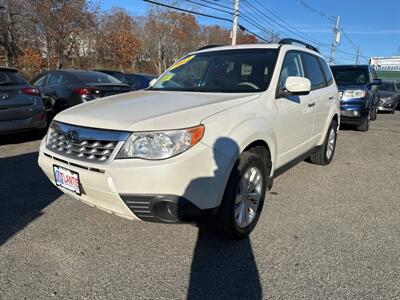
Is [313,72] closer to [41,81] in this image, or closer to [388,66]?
[41,81]

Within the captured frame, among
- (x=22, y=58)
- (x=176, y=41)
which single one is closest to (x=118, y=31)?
(x=22, y=58)

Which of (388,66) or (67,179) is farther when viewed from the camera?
(388,66)

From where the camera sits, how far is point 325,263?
2914 millimetres

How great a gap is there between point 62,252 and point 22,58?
24.7 m

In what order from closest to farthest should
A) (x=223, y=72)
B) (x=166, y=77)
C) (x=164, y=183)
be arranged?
(x=164, y=183), (x=223, y=72), (x=166, y=77)

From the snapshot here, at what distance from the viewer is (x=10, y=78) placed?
6883 millimetres

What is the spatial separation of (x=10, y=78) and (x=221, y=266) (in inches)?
235

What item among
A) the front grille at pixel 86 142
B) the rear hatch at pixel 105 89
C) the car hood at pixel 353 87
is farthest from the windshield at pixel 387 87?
the front grille at pixel 86 142

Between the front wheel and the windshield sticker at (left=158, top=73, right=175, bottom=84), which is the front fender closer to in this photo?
the front wheel

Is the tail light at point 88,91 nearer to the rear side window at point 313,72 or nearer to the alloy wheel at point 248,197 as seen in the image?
the rear side window at point 313,72

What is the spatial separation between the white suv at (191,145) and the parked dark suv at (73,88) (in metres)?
4.43

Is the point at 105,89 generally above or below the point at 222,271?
above

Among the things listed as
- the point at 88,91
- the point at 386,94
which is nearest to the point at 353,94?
the point at 88,91

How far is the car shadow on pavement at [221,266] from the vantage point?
8.38ft
